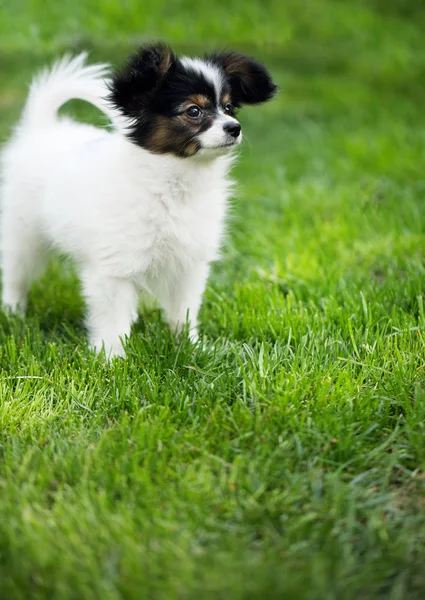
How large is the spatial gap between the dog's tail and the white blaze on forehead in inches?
21.8

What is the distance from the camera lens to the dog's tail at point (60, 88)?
11.2 ft

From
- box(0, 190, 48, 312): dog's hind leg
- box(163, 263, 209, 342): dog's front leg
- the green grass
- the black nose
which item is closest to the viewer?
the green grass

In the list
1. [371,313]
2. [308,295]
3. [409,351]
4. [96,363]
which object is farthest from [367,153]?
[96,363]

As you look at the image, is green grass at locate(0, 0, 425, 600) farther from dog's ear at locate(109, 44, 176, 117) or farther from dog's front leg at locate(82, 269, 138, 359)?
dog's ear at locate(109, 44, 176, 117)

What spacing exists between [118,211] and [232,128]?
57cm

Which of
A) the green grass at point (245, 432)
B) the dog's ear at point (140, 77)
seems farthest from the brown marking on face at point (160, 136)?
the green grass at point (245, 432)

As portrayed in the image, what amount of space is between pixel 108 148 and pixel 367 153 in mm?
3684

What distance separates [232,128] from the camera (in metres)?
2.77

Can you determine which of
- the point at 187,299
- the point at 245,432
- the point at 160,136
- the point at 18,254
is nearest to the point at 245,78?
the point at 160,136

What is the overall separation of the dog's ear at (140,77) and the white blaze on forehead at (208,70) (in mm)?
75

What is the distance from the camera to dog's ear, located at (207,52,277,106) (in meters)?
3.09

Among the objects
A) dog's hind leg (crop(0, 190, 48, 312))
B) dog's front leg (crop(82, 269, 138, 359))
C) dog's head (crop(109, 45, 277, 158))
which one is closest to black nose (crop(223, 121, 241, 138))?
dog's head (crop(109, 45, 277, 158))

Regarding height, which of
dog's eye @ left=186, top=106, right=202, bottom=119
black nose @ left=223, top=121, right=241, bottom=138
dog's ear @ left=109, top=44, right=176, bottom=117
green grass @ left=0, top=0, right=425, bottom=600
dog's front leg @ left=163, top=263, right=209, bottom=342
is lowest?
green grass @ left=0, top=0, right=425, bottom=600

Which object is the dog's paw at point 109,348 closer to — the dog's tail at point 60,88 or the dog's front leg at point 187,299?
the dog's front leg at point 187,299
